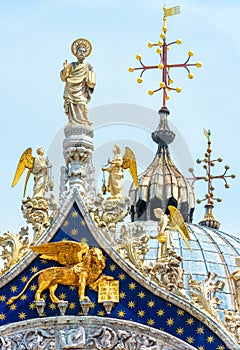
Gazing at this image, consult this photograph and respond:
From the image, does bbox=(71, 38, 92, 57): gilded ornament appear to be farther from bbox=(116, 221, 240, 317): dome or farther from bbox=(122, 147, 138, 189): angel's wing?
bbox=(116, 221, 240, 317): dome

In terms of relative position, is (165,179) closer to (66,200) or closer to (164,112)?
(164,112)

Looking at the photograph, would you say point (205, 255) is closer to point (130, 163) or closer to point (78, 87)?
point (130, 163)

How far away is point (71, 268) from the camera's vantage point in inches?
1027

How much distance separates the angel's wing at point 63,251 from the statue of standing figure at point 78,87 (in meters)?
2.56

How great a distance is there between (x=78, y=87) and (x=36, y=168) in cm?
175

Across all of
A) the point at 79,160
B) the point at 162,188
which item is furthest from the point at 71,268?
the point at 162,188

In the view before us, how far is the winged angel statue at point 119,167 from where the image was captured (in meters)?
27.1

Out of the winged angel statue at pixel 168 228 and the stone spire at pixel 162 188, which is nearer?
the winged angel statue at pixel 168 228

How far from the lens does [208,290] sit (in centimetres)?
2602

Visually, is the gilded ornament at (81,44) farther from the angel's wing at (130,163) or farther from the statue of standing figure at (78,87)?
the angel's wing at (130,163)

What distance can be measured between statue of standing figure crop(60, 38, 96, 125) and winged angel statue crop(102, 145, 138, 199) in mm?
874

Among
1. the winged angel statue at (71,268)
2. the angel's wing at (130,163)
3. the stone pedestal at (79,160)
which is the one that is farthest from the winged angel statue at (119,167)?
the winged angel statue at (71,268)

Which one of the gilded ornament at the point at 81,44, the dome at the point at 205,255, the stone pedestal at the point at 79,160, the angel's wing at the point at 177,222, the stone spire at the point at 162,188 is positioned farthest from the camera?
the stone spire at the point at 162,188

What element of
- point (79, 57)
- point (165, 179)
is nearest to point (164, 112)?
point (165, 179)
